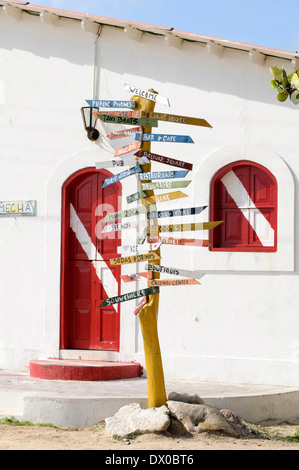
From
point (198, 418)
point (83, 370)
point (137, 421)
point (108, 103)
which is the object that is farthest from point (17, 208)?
point (198, 418)

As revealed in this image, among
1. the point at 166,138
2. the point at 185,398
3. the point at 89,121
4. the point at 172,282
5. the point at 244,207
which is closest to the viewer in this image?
the point at 172,282

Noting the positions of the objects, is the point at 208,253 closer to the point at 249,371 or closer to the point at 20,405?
the point at 249,371

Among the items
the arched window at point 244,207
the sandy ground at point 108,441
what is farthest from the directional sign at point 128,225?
the arched window at point 244,207

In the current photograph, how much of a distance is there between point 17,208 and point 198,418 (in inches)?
165

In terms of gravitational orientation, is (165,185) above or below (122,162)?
below

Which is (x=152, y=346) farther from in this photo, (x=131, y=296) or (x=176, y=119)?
(x=176, y=119)

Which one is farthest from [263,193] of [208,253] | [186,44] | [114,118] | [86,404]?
[86,404]

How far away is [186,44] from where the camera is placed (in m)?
10.0

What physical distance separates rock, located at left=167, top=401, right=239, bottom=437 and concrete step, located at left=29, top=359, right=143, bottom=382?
1.79 metres

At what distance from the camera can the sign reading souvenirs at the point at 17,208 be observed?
34.8 feet

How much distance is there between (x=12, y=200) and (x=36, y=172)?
507 millimetres

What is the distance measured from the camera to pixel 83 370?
31.3 ft

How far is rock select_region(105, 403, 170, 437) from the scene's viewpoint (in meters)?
7.58

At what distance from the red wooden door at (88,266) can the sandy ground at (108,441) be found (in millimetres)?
2350
